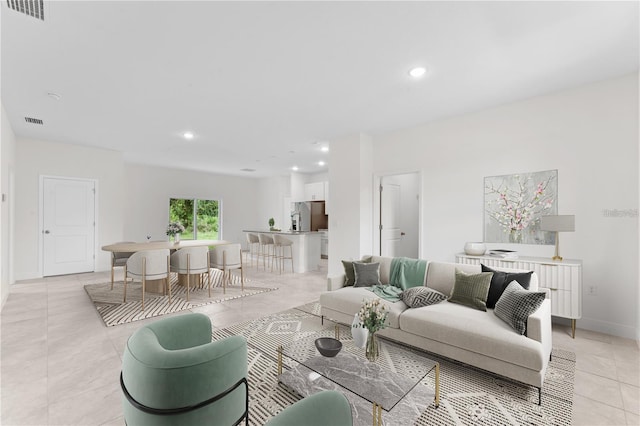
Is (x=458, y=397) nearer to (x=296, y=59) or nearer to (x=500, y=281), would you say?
(x=500, y=281)

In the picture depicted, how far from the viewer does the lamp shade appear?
3.22 metres

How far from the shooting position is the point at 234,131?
5152 millimetres

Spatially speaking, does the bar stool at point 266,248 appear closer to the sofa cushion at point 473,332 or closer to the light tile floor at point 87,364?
the light tile floor at point 87,364

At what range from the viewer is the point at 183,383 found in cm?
127

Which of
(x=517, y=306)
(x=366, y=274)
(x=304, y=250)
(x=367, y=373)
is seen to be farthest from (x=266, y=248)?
Result: (x=517, y=306)

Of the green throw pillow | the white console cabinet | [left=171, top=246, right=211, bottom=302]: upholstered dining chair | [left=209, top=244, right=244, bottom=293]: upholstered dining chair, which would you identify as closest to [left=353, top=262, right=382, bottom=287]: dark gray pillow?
the green throw pillow

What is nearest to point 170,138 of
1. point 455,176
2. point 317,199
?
point 317,199

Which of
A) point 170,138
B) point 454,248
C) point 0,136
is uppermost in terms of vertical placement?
point 170,138

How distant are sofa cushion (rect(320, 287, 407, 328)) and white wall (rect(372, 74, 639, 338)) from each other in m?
1.93

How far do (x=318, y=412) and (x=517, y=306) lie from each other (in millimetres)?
2009

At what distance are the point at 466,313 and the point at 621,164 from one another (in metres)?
2.54

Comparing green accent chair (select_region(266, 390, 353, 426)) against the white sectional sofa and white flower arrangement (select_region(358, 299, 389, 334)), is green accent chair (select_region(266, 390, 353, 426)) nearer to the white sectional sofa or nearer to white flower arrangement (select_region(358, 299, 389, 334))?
white flower arrangement (select_region(358, 299, 389, 334))

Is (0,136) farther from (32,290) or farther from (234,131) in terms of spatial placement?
→ (234,131)

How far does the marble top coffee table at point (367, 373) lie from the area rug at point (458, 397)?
0.07 m
